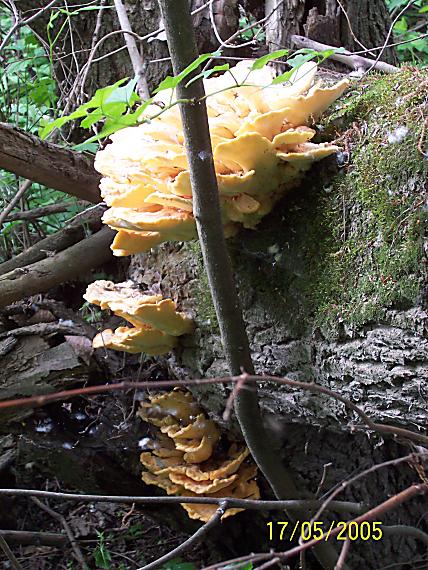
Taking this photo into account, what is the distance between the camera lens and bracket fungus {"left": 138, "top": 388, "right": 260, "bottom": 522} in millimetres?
2082

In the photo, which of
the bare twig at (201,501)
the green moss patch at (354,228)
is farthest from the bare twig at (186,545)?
the green moss patch at (354,228)

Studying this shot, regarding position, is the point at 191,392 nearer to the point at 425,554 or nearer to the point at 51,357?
the point at 51,357

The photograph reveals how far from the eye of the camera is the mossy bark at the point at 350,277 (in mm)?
1329

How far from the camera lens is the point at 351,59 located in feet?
6.91

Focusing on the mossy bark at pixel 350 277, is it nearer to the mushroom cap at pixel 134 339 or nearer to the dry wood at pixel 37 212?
the mushroom cap at pixel 134 339

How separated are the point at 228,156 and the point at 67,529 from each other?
8.78 feet

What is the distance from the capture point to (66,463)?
2.47m

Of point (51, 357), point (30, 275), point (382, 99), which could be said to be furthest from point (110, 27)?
point (382, 99)

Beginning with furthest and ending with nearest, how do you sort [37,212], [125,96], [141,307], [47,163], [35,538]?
[35,538] → [37,212] → [47,163] → [141,307] → [125,96]

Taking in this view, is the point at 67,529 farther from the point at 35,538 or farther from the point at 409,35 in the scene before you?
the point at 409,35

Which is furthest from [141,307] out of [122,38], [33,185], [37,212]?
[33,185]

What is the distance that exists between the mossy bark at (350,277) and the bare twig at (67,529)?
174 centimetres

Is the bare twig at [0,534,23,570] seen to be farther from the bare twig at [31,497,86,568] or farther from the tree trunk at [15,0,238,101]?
the tree trunk at [15,0,238,101]

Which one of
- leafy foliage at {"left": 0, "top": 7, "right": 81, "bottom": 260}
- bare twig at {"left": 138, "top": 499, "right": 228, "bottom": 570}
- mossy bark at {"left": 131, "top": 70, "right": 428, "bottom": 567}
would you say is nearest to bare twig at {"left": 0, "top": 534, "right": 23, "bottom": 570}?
bare twig at {"left": 138, "top": 499, "right": 228, "bottom": 570}
